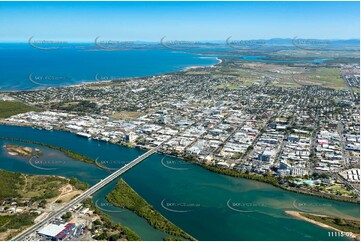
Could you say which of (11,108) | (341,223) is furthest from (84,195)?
(11,108)

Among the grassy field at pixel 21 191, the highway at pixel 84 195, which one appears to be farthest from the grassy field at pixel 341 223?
the grassy field at pixel 21 191

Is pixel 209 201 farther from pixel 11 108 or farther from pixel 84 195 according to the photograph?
pixel 11 108

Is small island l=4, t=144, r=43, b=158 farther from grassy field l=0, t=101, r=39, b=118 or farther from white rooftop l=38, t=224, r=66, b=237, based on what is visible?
white rooftop l=38, t=224, r=66, b=237

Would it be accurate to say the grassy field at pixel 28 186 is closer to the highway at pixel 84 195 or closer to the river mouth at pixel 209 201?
the river mouth at pixel 209 201

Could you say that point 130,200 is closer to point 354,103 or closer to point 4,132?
point 4,132

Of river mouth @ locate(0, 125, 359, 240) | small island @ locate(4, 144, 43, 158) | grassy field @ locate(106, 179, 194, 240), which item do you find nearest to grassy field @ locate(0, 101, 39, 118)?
small island @ locate(4, 144, 43, 158)
